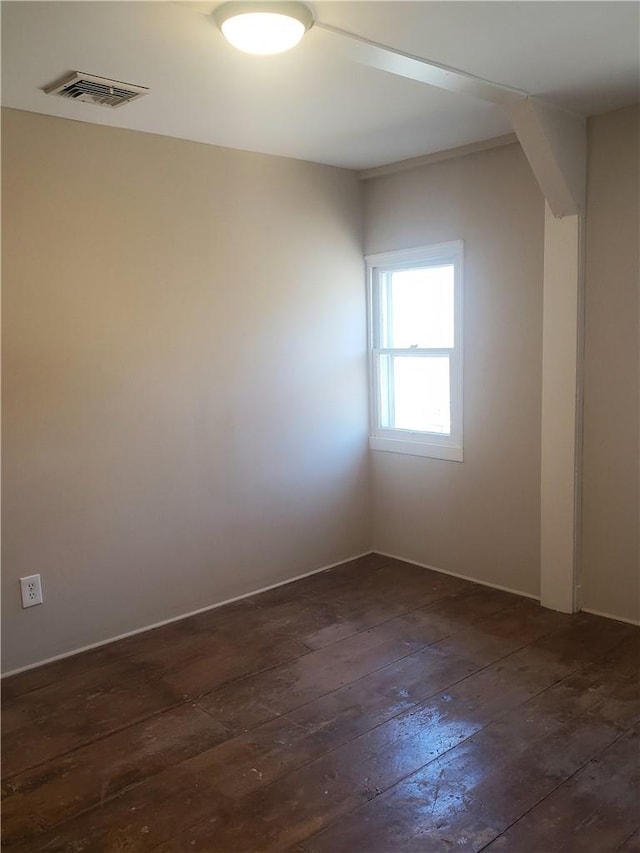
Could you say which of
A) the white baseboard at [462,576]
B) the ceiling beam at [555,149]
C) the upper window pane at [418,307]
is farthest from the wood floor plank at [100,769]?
the ceiling beam at [555,149]

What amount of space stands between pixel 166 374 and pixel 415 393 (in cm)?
161

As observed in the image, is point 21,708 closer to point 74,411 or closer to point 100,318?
point 74,411

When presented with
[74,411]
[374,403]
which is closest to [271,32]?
[74,411]

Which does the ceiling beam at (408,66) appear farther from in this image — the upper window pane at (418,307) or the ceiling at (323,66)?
the upper window pane at (418,307)

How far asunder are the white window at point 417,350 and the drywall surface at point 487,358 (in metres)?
0.07

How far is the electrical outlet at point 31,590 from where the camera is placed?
320cm

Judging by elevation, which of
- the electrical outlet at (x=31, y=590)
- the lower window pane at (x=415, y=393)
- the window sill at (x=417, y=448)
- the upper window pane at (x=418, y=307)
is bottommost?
the electrical outlet at (x=31, y=590)

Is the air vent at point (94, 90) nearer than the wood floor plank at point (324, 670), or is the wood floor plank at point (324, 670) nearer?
the air vent at point (94, 90)

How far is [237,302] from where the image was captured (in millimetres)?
3891

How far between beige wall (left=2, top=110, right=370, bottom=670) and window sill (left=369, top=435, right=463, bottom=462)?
0.19 metres

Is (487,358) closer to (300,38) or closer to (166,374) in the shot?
(166,374)

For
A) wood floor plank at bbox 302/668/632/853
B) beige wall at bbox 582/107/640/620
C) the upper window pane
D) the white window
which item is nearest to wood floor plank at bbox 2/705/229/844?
wood floor plank at bbox 302/668/632/853

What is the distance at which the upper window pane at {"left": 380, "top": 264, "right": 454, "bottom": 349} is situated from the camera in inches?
166

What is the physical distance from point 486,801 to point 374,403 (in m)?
2.71
